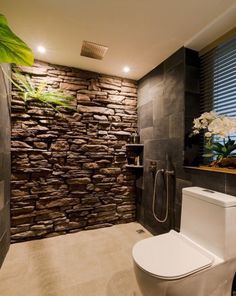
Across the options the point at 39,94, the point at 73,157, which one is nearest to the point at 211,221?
the point at 73,157

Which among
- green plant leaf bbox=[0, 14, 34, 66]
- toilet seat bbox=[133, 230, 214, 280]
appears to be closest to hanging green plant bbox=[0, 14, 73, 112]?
green plant leaf bbox=[0, 14, 34, 66]

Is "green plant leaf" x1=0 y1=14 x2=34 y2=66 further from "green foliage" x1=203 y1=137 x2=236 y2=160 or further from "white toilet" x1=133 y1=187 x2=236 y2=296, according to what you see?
"green foliage" x1=203 y1=137 x2=236 y2=160

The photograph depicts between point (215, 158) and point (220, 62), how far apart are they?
1.00 m

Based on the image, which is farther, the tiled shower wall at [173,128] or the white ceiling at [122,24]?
the tiled shower wall at [173,128]

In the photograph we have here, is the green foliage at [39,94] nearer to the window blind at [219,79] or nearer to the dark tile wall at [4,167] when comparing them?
the dark tile wall at [4,167]

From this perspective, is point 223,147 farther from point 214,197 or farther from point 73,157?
point 73,157

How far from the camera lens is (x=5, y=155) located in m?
1.88

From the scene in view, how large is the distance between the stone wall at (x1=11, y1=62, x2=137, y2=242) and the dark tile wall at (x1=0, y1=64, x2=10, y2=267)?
0.56 ft

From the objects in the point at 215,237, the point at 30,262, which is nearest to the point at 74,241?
the point at 30,262

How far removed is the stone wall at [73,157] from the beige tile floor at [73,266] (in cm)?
25

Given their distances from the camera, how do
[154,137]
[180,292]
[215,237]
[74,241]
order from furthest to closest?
1. [154,137]
2. [74,241]
3. [215,237]
4. [180,292]

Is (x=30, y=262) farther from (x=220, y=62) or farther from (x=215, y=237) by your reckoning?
(x=220, y=62)

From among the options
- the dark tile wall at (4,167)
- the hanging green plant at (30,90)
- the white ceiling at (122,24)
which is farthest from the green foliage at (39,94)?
the white ceiling at (122,24)

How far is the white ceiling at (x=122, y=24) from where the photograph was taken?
1428 millimetres
